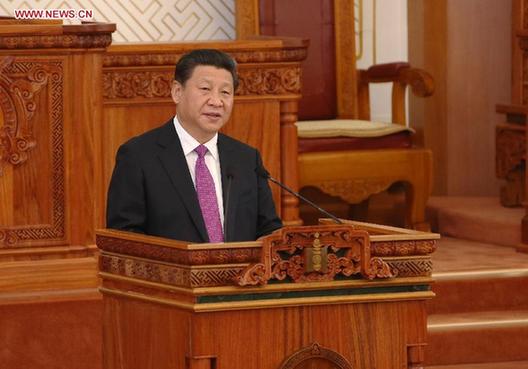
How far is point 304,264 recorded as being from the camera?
3.05 meters

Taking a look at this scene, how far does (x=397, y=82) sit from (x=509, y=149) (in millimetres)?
647

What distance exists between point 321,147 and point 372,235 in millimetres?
3355

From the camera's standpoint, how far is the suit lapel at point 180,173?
11.2 feet

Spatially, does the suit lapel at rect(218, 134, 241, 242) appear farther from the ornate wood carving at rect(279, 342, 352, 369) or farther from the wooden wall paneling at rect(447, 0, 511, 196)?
the wooden wall paneling at rect(447, 0, 511, 196)

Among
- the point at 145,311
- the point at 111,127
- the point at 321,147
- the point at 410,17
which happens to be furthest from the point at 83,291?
the point at 410,17

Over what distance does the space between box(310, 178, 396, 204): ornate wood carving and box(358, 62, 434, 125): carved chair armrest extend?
510 millimetres

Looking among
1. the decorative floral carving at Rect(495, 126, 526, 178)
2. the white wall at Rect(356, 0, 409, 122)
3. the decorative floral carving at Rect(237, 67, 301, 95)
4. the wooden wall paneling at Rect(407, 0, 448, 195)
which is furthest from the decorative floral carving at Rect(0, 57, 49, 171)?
the wooden wall paneling at Rect(407, 0, 448, 195)

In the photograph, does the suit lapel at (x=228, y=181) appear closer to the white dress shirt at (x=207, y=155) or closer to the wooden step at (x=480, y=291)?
the white dress shirt at (x=207, y=155)

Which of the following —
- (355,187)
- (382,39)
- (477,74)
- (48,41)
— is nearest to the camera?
(48,41)

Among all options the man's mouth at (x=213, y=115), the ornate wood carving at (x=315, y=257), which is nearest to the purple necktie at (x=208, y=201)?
the man's mouth at (x=213, y=115)

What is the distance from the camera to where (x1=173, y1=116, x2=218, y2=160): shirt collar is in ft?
11.5

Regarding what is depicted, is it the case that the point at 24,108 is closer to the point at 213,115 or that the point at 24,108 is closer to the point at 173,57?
the point at 173,57

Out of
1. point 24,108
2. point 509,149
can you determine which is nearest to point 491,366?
point 509,149

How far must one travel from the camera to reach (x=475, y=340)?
541cm
